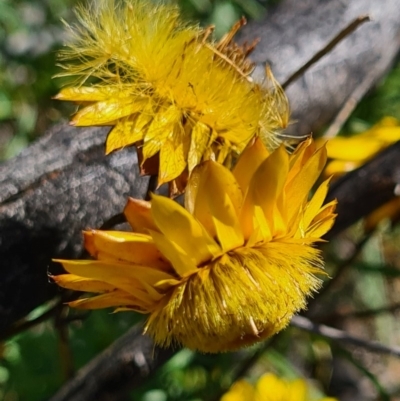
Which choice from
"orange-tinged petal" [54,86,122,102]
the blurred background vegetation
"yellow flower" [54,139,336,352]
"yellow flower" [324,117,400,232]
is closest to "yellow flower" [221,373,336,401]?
the blurred background vegetation

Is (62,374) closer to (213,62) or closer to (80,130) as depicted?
(80,130)

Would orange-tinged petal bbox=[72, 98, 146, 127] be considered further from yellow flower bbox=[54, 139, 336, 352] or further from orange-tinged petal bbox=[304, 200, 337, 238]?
orange-tinged petal bbox=[304, 200, 337, 238]

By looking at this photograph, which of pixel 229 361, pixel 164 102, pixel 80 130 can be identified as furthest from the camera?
pixel 229 361

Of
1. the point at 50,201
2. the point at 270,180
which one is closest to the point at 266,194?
the point at 270,180

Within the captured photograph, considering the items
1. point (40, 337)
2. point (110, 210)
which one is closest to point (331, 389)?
point (40, 337)

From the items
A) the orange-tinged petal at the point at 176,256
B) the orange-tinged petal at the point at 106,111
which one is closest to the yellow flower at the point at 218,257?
the orange-tinged petal at the point at 176,256

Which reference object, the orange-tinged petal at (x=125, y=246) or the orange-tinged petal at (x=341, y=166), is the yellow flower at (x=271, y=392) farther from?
the orange-tinged petal at (x=125, y=246)

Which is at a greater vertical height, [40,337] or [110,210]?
[110,210]

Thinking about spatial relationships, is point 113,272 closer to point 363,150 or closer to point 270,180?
point 270,180
